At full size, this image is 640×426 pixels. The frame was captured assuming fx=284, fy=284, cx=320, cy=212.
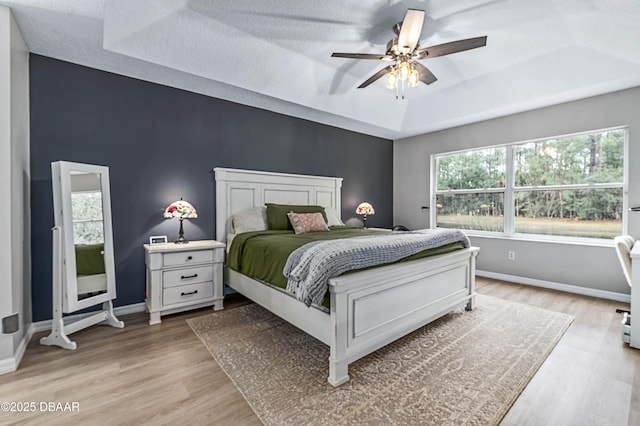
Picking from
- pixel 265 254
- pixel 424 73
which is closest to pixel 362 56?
pixel 424 73

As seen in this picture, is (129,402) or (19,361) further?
(19,361)

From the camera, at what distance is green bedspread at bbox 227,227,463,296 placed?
232 centimetres

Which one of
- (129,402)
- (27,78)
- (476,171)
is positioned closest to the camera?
(129,402)

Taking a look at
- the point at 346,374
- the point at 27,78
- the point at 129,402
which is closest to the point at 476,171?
the point at 346,374

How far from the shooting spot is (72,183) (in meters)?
2.47

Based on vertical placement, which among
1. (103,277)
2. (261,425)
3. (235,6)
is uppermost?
(235,6)

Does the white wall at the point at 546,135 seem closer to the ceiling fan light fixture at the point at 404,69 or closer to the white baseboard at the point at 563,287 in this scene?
the white baseboard at the point at 563,287

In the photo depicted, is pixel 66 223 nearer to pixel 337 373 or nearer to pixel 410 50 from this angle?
pixel 337 373

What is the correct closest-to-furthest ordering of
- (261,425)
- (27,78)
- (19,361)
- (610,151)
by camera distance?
(261,425), (19,361), (27,78), (610,151)

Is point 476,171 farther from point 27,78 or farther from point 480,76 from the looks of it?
point 27,78

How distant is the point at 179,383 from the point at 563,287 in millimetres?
4628

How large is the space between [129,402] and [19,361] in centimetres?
117

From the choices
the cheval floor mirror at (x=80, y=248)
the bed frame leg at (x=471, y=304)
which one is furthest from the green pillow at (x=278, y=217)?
the bed frame leg at (x=471, y=304)

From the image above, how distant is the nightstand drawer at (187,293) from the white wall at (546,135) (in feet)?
13.3
